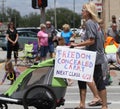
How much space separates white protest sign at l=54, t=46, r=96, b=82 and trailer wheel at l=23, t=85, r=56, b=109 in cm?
45

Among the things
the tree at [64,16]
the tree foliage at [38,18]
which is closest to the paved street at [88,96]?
the tree at [64,16]

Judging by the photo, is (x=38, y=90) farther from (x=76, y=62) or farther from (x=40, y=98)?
(x=76, y=62)

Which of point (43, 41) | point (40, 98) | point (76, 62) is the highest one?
point (76, 62)

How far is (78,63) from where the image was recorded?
778 centimetres

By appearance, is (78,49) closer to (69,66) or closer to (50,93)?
(69,66)

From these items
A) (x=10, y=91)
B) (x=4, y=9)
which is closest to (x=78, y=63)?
(x=10, y=91)

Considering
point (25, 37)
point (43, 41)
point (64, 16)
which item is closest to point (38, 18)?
point (64, 16)

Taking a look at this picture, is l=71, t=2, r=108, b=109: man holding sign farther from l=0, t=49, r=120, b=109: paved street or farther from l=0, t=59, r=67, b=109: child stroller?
l=0, t=49, r=120, b=109: paved street

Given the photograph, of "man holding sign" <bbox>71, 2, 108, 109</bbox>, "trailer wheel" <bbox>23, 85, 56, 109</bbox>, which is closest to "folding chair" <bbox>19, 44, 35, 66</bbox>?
"man holding sign" <bbox>71, 2, 108, 109</bbox>

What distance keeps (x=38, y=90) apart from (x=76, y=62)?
2.55 ft

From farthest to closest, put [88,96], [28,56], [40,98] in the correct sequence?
[28,56] → [88,96] → [40,98]

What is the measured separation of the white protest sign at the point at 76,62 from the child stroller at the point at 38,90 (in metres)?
0.18

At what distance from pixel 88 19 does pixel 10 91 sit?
177 cm

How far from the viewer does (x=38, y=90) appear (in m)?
7.61
